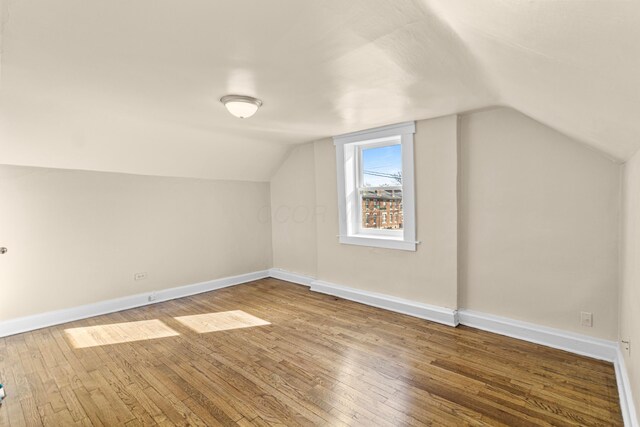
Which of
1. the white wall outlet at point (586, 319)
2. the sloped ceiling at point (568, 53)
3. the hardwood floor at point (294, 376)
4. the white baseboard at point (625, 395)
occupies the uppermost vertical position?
the sloped ceiling at point (568, 53)

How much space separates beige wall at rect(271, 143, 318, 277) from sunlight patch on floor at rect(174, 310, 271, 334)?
151 cm

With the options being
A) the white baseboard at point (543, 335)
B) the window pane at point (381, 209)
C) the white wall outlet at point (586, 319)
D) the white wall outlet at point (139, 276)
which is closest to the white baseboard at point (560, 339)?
the white baseboard at point (543, 335)

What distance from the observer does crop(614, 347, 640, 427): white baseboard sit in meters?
1.72

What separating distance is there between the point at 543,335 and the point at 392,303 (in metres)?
1.46

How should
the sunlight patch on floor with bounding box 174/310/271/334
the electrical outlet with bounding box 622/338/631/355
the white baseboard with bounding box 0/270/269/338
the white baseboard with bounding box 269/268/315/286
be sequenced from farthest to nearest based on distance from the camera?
the white baseboard with bounding box 269/268/315/286 < the sunlight patch on floor with bounding box 174/310/271/334 < the white baseboard with bounding box 0/270/269/338 < the electrical outlet with bounding box 622/338/631/355

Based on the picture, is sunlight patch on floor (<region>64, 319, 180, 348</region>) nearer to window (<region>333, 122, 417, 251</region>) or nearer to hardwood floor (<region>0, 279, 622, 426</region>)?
hardwood floor (<region>0, 279, 622, 426</region>)

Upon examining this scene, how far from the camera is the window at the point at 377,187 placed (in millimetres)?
3600

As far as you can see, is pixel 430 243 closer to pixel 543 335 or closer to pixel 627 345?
pixel 543 335

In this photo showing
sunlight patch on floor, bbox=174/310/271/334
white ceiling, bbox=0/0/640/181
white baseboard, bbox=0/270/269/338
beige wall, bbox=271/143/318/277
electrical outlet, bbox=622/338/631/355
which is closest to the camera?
white ceiling, bbox=0/0/640/181

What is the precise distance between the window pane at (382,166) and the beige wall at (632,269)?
208cm

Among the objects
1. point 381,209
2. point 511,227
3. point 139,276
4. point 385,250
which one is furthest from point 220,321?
point 511,227

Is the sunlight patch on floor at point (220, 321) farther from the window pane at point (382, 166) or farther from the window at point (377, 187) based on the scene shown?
the window pane at point (382, 166)

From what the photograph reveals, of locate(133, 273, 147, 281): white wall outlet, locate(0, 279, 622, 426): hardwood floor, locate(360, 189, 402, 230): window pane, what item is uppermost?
locate(360, 189, 402, 230): window pane

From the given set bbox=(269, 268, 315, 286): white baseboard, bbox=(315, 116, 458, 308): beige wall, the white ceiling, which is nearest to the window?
Result: bbox=(315, 116, 458, 308): beige wall
